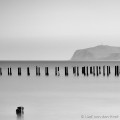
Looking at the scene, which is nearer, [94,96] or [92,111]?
[92,111]

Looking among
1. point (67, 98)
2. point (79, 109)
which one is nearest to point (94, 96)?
point (67, 98)

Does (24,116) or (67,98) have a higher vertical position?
(24,116)

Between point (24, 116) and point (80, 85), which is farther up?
point (24, 116)

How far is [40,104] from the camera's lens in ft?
81.9

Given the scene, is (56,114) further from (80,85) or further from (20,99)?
(80,85)

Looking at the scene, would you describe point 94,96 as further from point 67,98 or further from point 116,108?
point 116,108

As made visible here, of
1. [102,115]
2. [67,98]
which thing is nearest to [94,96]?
[67,98]

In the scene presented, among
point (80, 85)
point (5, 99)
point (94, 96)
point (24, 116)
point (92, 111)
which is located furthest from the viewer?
point (80, 85)

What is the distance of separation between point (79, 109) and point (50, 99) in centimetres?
614

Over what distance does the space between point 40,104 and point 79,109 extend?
300 centimetres

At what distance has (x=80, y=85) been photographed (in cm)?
4009

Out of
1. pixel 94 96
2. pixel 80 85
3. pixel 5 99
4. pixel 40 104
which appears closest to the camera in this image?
pixel 40 104

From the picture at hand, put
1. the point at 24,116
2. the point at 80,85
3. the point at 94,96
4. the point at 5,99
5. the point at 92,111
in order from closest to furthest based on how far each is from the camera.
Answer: the point at 24,116 → the point at 92,111 → the point at 5,99 → the point at 94,96 → the point at 80,85

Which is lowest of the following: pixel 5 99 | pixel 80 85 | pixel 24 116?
pixel 80 85
